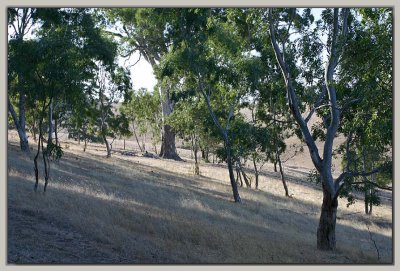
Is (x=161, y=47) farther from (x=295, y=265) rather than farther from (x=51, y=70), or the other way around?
(x=295, y=265)

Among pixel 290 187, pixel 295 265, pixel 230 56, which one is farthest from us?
pixel 290 187

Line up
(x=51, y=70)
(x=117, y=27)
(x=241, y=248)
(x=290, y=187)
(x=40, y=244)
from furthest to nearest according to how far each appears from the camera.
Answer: (x=290, y=187) < (x=117, y=27) < (x=51, y=70) < (x=241, y=248) < (x=40, y=244)

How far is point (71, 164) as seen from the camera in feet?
87.9

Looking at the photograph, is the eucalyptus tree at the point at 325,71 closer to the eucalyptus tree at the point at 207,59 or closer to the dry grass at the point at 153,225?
the dry grass at the point at 153,225

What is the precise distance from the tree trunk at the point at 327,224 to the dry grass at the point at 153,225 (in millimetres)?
447

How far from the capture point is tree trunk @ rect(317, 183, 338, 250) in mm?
14477

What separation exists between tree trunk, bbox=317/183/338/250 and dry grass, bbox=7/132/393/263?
1.47ft

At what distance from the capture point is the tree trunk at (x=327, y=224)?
47.5 ft

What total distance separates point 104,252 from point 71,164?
53.6ft

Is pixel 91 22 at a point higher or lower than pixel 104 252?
higher

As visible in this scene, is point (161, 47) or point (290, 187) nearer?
point (161, 47)

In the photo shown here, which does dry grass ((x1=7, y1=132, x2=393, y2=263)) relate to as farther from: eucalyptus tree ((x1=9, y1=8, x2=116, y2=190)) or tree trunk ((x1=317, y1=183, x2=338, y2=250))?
eucalyptus tree ((x1=9, y1=8, x2=116, y2=190))

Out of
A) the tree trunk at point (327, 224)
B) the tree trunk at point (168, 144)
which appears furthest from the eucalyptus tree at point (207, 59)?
the tree trunk at point (168, 144)

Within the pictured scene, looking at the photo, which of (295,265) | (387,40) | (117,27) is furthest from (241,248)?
(117,27)
